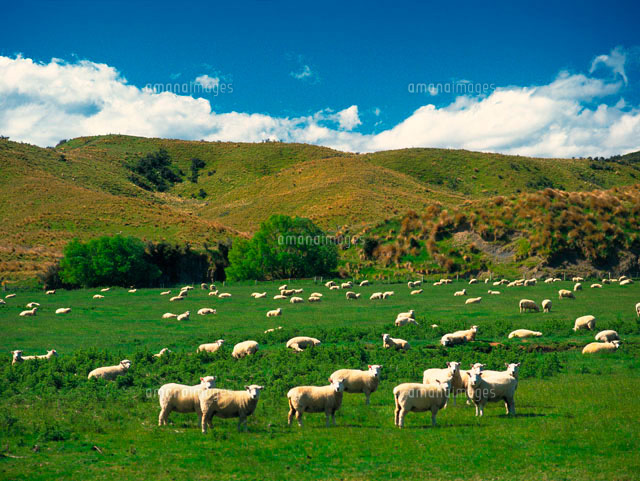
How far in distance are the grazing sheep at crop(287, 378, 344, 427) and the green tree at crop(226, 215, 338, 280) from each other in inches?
2308

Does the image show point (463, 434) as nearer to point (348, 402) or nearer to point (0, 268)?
point (348, 402)

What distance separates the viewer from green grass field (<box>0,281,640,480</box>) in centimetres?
1048

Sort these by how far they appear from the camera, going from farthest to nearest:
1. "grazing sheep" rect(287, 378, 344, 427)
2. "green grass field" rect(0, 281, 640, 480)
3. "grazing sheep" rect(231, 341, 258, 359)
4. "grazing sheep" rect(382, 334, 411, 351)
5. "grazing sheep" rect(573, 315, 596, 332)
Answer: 1. "grazing sheep" rect(573, 315, 596, 332)
2. "grazing sheep" rect(382, 334, 411, 351)
3. "grazing sheep" rect(231, 341, 258, 359)
4. "grazing sheep" rect(287, 378, 344, 427)
5. "green grass field" rect(0, 281, 640, 480)

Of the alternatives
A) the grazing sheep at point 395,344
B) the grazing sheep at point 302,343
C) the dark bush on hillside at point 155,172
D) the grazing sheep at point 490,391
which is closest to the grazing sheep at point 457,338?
the grazing sheep at point 395,344

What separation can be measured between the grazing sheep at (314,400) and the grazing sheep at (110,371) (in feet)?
26.4

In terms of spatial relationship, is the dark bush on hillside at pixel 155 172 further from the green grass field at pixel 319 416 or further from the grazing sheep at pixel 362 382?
the grazing sheep at pixel 362 382

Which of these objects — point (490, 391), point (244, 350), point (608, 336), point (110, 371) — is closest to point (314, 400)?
point (490, 391)

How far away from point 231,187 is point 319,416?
152 m

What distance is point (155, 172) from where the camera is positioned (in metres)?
171

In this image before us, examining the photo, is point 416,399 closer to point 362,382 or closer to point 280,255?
point 362,382

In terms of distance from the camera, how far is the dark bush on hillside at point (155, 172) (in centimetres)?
15960

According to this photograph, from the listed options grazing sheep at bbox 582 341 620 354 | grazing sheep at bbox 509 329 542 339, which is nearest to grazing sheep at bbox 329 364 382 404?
grazing sheep at bbox 582 341 620 354

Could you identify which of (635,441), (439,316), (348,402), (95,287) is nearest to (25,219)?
(95,287)

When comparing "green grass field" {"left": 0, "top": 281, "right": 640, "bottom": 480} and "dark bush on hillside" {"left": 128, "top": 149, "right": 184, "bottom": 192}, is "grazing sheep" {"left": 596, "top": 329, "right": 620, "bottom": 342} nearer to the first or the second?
"green grass field" {"left": 0, "top": 281, "right": 640, "bottom": 480}
